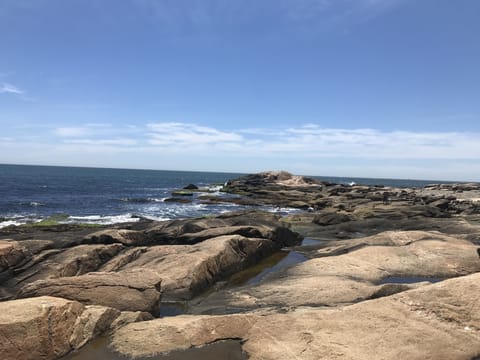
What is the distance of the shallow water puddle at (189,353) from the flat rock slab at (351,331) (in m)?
0.15

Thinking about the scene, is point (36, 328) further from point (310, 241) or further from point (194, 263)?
point (310, 241)

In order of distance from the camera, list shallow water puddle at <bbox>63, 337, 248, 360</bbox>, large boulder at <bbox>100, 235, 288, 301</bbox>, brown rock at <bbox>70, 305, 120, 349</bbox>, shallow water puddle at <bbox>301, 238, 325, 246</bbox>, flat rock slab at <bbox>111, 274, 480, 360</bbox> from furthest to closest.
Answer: shallow water puddle at <bbox>301, 238, 325, 246</bbox>
large boulder at <bbox>100, 235, 288, 301</bbox>
brown rock at <bbox>70, 305, 120, 349</bbox>
shallow water puddle at <bbox>63, 337, 248, 360</bbox>
flat rock slab at <bbox>111, 274, 480, 360</bbox>

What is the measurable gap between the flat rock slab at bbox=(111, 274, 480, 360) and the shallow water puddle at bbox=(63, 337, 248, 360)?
0.15 m

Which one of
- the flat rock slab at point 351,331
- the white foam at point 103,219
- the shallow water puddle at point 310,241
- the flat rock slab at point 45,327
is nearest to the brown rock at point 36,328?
the flat rock slab at point 45,327

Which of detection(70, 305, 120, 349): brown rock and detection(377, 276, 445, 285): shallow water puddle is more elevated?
detection(70, 305, 120, 349): brown rock

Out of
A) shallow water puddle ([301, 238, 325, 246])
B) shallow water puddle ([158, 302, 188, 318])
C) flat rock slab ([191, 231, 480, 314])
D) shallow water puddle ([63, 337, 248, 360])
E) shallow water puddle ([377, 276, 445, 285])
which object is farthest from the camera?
shallow water puddle ([301, 238, 325, 246])

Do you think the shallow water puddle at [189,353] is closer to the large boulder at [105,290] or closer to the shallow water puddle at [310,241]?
the large boulder at [105,290]

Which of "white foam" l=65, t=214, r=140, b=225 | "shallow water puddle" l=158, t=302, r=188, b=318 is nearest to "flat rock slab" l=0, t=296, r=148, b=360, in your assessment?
"shallow water puddle" l=158, t=302, r=188, b=318

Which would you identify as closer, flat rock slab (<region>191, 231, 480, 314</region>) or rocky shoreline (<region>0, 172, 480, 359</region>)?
rocky shoreline (<region>0, 172, 480, 359</region>)

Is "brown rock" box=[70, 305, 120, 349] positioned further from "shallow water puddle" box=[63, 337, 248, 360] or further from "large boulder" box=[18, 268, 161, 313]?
"large boulder" box=[18, 268, 161, 313]

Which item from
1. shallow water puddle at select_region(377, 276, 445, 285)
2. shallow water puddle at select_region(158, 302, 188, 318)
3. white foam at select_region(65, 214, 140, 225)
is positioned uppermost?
shallow water puddle at select_region(377, 276, 445, 285)

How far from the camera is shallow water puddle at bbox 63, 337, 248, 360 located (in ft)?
28.4

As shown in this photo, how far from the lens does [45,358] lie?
8656mm

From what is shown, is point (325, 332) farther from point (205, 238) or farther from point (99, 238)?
point (99, 238)
